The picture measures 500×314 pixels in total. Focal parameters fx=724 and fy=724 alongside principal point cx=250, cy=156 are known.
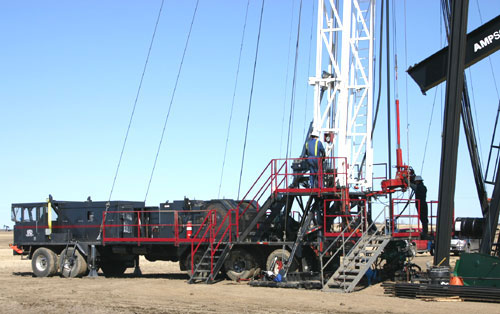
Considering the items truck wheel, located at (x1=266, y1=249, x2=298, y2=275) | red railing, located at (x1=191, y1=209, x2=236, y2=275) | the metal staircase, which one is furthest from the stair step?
red railing, located at (x1=191, y1=209, x2=236, y2=275)

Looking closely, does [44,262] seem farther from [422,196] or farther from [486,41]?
[486,41]

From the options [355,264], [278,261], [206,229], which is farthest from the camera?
[206,229]

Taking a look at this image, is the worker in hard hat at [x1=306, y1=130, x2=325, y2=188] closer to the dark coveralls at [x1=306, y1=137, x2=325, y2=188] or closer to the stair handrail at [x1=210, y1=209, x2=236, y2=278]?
the dark coveralls at [x1=306, y1=137, x2=325, y2=188]

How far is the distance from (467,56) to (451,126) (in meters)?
3.20

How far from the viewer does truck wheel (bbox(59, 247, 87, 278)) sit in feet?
88.3

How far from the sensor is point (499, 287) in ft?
59.1

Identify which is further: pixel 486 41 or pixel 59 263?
pixel 59 263

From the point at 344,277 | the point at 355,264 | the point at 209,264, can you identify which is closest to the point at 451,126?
the point at 355,264

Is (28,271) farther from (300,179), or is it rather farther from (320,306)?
(320,306)

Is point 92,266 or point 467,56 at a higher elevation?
point 467,56

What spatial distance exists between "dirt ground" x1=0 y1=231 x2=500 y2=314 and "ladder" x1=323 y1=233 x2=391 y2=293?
42 centimetres

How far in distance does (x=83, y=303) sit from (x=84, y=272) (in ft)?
28.9

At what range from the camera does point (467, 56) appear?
21375mm

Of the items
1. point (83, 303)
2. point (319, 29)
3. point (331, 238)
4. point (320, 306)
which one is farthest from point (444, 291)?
point (319, 29)
